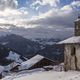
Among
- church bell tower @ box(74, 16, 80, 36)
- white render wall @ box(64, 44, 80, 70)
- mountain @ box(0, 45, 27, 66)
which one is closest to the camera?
white render wall @ box(64, 44, 80, 70)

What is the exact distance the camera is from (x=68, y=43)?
2892 centimetres

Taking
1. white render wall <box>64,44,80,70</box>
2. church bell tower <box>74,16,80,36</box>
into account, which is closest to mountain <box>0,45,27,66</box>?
white render wall <box>64,44,80,70</box>

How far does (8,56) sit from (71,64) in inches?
4971

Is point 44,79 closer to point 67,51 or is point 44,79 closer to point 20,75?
point 20,75

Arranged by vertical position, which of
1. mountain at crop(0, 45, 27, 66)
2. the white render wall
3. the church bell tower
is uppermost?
the church bell tower

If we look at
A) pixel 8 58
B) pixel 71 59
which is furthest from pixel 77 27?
pixel 8 58

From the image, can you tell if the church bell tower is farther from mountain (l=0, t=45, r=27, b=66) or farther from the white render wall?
mountain (l=0, t=45, r=27, b=66)

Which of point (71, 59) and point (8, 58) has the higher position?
point (71, 59)

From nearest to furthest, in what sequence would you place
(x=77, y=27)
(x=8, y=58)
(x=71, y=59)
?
(x=71, y=59)
(x=77, y=27)
(x=8, y=58)

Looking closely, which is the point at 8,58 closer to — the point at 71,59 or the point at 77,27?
the point at 77,27

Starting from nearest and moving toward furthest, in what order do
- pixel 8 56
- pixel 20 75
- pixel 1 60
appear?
pixel 20 75 → pixel 1 60 → pixel 8 56

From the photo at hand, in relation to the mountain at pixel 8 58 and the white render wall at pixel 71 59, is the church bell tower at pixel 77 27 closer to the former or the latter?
the white render wall at pixel 71 59

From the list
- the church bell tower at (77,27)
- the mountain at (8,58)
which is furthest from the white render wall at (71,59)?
the mountain at (8,58)

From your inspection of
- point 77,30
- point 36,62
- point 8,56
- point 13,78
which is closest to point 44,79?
point 13,78
